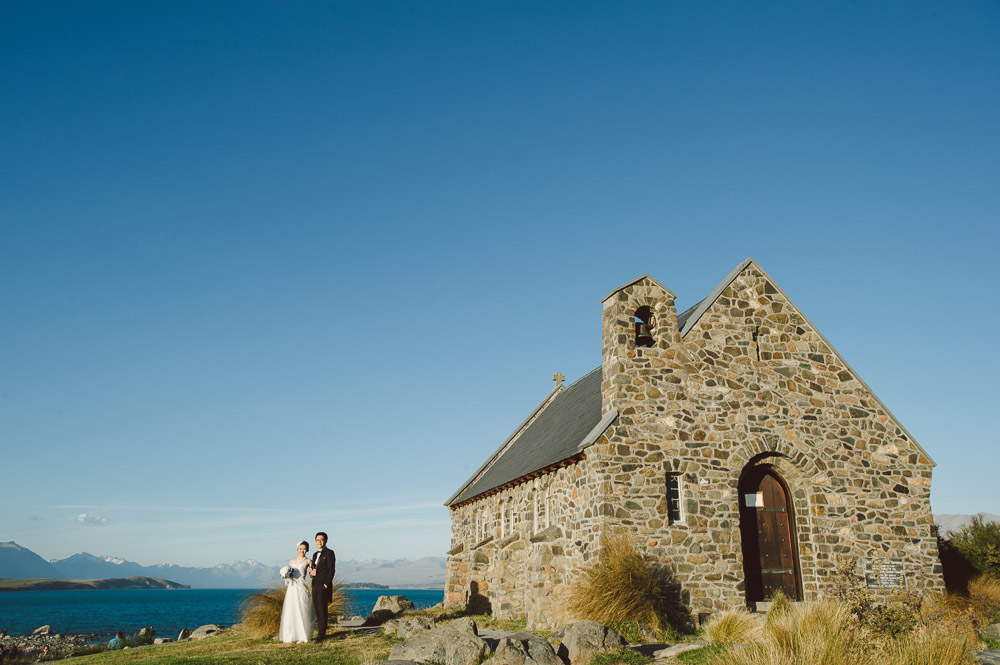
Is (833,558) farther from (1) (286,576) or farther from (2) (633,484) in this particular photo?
(1) (286,576)

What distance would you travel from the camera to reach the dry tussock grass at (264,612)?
15.9 meters

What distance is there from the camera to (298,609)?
13609mm

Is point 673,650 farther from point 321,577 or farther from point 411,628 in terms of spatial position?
point 321,577

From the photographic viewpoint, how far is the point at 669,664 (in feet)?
33.0

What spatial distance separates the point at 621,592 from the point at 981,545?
1392cm

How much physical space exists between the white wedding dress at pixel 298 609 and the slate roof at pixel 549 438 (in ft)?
22.9

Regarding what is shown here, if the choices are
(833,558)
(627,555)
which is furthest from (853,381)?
(627,555)

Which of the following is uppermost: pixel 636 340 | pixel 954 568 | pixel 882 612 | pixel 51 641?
pixel 636 340

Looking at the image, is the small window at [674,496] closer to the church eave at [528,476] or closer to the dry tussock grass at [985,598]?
the church eave at [528,476]

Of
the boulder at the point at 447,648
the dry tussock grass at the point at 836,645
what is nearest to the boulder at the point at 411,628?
the boulder at the point at 447,648

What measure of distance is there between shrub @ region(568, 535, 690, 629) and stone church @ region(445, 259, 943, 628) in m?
0.64

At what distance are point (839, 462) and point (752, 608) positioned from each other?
444 cm

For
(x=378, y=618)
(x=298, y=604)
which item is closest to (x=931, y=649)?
(x=298, y=604)

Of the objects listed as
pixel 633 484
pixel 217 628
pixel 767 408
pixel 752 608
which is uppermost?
pixel 767 408
